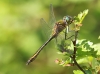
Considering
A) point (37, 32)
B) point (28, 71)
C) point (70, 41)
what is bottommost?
point (28, 71)

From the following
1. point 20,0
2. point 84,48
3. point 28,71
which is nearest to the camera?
point 84,48

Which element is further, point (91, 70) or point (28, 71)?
point (28, 71)

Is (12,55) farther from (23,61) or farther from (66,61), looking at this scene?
(66,61)

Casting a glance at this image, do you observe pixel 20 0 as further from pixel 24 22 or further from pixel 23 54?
pixel 23 54

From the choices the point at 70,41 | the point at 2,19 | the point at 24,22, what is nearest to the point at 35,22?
the point at 24,22

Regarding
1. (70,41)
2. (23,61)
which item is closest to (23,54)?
(23,61)

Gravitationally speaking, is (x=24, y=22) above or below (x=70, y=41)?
below

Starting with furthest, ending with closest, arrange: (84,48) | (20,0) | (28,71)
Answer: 1. (20,0)
2. (28,71)
3. (84,48)
